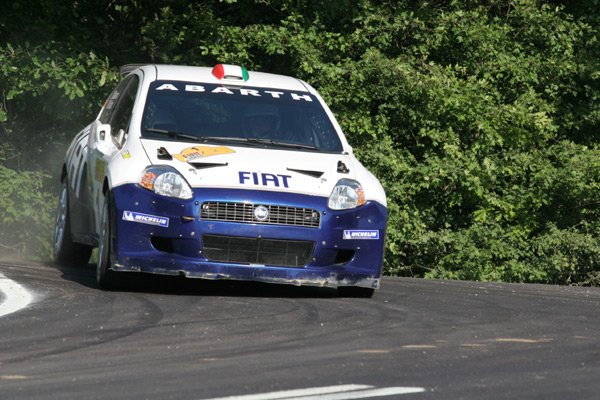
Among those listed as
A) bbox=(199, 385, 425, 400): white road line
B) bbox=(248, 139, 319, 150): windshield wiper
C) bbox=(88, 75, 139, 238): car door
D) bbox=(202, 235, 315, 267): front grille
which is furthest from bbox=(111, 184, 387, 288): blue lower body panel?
bbox=(199, 385, 425, 400): white road line

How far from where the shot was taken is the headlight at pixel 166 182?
33.4 feet

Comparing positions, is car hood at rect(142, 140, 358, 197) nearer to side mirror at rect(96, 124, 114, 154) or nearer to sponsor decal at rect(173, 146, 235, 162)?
sponsor decal at rect(173, 146, 235, 162)

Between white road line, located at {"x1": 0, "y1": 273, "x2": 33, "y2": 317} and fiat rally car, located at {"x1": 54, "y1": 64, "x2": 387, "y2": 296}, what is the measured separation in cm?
60

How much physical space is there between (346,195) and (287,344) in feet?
9.53

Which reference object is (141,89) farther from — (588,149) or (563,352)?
(588,149)

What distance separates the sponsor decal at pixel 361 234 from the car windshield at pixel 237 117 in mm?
942

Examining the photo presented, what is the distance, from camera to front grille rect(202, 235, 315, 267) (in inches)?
403

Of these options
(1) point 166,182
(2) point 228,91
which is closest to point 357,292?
(1) point 166,182

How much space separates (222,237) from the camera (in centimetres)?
1022

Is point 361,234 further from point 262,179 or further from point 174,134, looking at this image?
point 174,134

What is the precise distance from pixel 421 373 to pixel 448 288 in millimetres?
5189

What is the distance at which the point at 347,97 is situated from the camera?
65.2ft

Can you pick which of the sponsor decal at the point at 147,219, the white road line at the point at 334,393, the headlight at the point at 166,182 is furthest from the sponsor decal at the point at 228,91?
the white road line at the point at 334,393

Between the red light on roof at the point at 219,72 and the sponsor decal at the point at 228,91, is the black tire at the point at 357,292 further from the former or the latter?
the red light on roof at the point at 219,72
